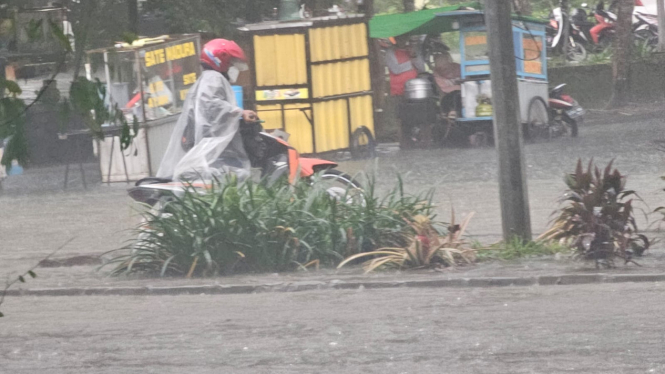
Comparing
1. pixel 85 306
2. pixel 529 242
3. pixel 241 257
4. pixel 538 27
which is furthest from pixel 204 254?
pixel 538 27

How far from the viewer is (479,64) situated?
1981 cm

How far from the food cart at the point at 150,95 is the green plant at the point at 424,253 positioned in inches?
296

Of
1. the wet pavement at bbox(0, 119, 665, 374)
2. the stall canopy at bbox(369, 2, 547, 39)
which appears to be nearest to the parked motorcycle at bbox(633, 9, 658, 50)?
the stall canopy at bbox(369, 2, 547, 39)

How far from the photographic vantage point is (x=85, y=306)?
8.96 meters

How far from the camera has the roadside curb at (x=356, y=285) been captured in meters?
8.72

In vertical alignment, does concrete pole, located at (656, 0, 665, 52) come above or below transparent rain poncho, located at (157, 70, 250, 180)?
above

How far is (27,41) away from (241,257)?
19.8ft

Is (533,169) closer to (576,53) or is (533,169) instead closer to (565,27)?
(565,27)

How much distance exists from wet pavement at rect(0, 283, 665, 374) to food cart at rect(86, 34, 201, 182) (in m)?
7.76

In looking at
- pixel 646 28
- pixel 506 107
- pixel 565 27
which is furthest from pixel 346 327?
pixel 646 28

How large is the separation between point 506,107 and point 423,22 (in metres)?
10.8

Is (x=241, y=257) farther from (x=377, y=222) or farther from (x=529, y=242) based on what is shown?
(x=529, y=242)

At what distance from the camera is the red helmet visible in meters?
→ 10.5

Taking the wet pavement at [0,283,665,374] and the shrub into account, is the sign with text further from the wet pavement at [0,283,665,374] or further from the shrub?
the wet pavement at [0,283,665,374]
